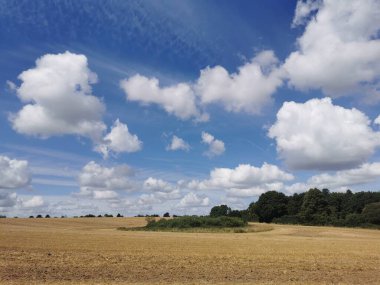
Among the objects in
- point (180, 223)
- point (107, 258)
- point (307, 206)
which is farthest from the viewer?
point (307, 206)

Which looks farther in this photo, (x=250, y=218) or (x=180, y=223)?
(x=250, y=218)

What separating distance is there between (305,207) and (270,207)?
1583cm

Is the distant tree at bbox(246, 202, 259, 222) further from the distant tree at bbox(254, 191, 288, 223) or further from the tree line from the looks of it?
the distant tree at bbox(254, 191, 288, 223)

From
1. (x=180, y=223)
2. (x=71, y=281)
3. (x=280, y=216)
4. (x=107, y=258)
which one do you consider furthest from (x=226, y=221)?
(x=71, y=281)

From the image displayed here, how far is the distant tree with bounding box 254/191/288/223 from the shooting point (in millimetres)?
149250

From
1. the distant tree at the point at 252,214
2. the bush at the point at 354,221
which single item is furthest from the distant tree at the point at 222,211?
the bush at the point at 354,221

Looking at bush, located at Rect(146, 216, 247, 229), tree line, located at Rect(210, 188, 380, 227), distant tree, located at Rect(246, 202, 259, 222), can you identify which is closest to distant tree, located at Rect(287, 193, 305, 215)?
tree line, located at Rect(210, 188, 380, 227)

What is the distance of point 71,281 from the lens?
70.8ft

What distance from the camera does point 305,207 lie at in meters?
135

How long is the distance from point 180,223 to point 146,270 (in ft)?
237

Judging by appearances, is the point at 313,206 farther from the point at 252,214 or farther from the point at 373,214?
the point at 373,214

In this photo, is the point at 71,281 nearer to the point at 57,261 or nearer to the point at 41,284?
the point at 41,284

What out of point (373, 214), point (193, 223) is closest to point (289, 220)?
point (373, 214)

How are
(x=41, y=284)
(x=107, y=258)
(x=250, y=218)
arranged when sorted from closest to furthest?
(x=41, y=284) → (x=107, y=258) → (x=250, y=218)
